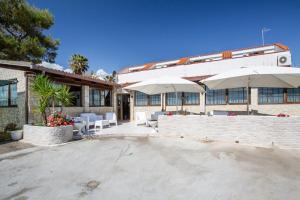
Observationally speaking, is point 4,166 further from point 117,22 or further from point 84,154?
point 117,22

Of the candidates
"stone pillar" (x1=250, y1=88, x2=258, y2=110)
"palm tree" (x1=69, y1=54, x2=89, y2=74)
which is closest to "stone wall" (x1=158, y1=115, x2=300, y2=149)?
"stone pillar" (x1=250, y1=88, x2=258, y2=110)

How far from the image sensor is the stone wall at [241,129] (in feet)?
24.4

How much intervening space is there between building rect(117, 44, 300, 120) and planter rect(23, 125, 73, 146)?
9251mm

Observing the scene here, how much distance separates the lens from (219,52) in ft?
77.8

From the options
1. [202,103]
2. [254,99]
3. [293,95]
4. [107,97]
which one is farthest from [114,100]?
[293,95]

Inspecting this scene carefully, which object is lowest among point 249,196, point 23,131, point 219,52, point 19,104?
point 249,196

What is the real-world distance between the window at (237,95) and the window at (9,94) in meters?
A: 13.9

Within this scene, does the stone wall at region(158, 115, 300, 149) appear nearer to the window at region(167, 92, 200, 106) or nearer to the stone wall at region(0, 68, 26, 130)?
the window at region(167, 92, 200, 106)

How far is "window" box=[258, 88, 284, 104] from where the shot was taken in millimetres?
13094

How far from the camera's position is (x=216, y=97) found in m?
14.9

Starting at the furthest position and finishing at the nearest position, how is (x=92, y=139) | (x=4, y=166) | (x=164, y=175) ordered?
1. (x=92, y=139)
2. (x=4, y=166)
3. (x=164, y=175)

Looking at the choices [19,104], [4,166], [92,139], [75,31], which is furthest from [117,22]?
[4,166]

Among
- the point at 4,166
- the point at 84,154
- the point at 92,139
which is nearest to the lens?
the point at 4,166

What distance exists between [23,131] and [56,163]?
471 centimetres
